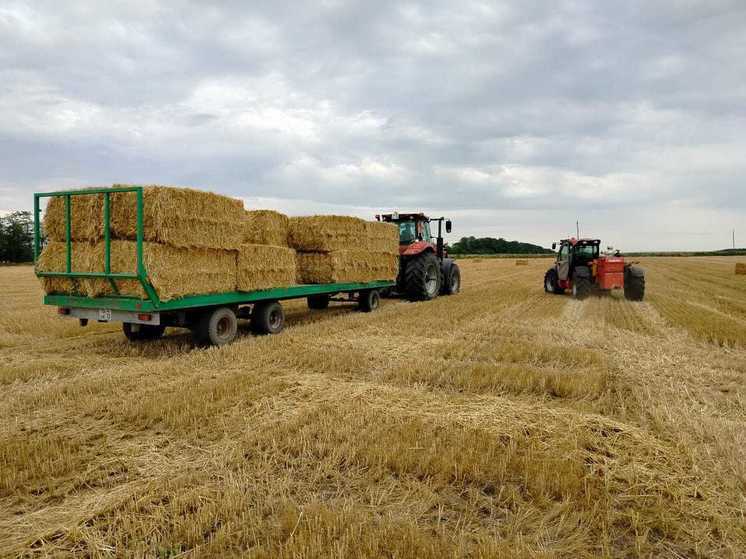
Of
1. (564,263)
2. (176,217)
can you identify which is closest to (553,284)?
(564,263)

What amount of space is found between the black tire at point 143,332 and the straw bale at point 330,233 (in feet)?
11.2

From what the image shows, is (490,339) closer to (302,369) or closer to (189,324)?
(302,369)

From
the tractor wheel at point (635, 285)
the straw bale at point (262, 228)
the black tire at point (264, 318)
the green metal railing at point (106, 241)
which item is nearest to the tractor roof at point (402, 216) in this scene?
the straw bale at point (262, 228)

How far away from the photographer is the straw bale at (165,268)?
683cm

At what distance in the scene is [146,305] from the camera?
6812mm

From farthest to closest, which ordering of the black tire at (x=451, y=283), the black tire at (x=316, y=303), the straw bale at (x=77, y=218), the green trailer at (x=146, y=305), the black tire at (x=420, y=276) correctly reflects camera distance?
the black tire at (x=451, y=283)
the black tire at (x=420, y=276)
the black tire at (x=316, y=303)
the straw bale at (x=77, y=218)
the green trailer at (x=146, y=305)

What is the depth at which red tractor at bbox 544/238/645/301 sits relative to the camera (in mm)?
15164

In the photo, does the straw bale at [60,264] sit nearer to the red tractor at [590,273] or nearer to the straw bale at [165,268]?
the straw bale at [165,268]

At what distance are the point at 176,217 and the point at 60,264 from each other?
77.9 inches

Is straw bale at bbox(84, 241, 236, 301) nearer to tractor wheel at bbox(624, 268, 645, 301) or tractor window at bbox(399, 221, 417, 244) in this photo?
tractor window at bbox(399, 221, 417, 244)

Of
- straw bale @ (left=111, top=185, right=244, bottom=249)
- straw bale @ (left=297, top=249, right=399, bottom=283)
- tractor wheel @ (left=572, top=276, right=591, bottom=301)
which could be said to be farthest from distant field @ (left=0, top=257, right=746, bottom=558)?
tractor wheel @ (left=572, top=276, right=591, bottom=301)

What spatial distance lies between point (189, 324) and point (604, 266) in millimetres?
12201

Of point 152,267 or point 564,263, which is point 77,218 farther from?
point 564,263

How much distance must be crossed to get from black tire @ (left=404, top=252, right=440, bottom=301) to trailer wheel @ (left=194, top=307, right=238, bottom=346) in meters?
7.13
